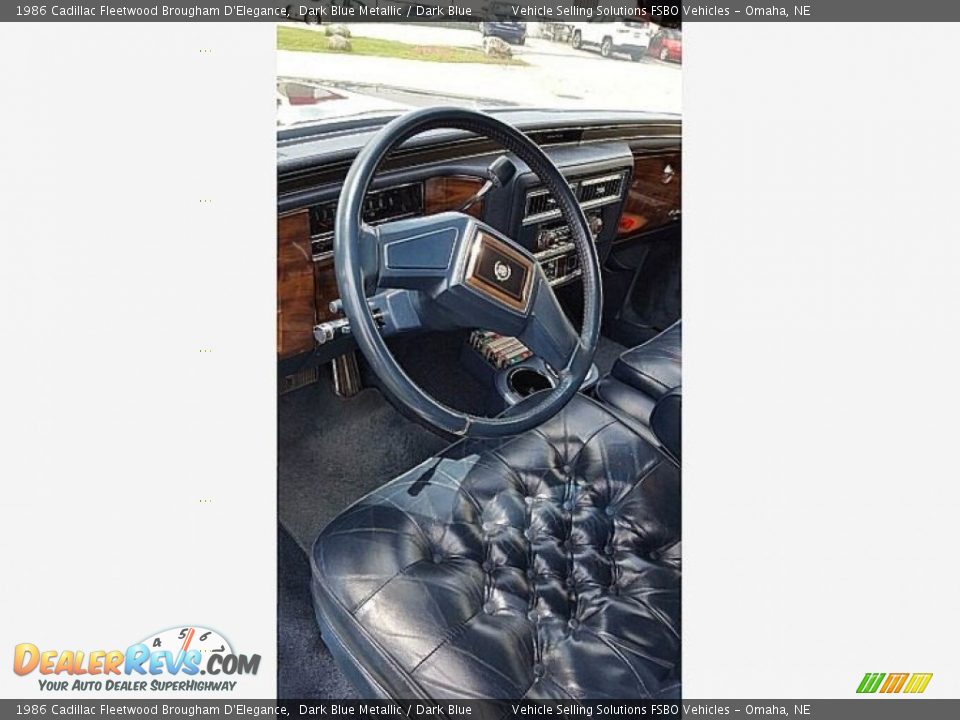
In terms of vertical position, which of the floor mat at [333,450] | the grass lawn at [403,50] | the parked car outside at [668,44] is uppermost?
the grass lawn at [403,50]

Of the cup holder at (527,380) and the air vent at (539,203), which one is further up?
the air vent at (539,203)

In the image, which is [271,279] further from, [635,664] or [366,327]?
[635,664]

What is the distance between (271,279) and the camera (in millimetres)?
742

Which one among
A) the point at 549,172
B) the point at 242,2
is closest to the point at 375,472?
the point at 549,172

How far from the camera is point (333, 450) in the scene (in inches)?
67.8

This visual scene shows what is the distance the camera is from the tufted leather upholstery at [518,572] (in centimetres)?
89

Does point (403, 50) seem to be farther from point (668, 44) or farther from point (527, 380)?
point (527, 380)

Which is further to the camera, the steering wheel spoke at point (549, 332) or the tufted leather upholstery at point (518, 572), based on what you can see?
the steering wheel spoke at point (549, 332)

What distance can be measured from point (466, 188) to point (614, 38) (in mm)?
422

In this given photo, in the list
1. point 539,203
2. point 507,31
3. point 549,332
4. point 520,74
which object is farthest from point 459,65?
point 549,332

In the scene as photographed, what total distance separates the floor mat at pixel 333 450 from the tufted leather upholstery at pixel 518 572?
0.52 metres

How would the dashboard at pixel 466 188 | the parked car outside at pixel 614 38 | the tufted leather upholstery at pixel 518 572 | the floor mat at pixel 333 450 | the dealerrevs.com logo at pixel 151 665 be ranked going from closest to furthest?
1. the dealerrevs.com logo at pixel 151 665
2. the tufted leather upholstery at pixel 518 572
3. the parked car outside at pixel 614 38
4. the dashboard at pixel 466 188
5. the floor mat at pixel 333 450
